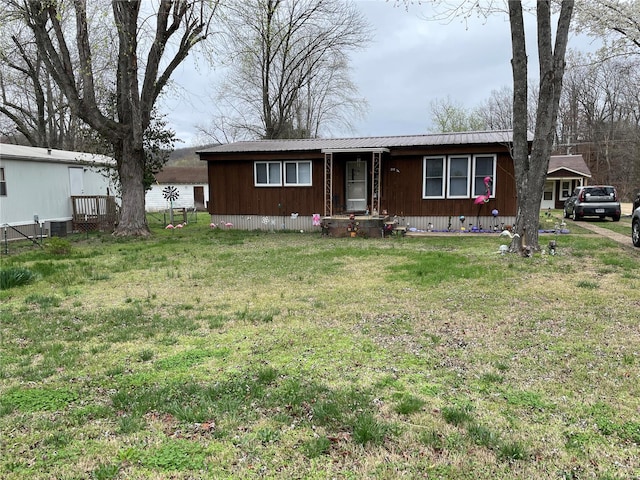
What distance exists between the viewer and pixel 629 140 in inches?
1465

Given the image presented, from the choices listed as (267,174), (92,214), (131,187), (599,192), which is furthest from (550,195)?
(92,214)

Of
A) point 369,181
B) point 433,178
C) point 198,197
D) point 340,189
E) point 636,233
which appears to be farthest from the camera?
point 198,197

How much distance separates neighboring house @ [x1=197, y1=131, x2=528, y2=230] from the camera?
47.1ft

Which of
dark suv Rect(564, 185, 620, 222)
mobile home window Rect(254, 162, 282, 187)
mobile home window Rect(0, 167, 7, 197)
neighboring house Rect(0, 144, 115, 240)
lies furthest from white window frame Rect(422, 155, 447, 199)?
mobile home window Rect(0, 167, 7, 197)

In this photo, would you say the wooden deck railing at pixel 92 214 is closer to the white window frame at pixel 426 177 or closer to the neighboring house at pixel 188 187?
the white window frame at pixel 426 177

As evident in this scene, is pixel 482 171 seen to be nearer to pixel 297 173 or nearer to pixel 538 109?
pixel 538 109

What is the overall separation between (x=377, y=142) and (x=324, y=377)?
13.1 m

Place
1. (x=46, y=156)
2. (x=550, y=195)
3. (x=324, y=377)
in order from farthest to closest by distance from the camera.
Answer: (x=550, y=195) → (x=46, y=156) → (x=324, y=377)

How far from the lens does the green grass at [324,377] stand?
99.6 inches

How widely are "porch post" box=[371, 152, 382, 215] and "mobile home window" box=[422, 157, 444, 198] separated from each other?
1573mm

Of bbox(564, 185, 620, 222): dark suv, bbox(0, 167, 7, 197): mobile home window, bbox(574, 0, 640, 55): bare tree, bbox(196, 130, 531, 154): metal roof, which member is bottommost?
bbox(564, 185, 620, 222): dark suv

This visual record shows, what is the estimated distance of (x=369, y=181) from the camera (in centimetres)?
1565

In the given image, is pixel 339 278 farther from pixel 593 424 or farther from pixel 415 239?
pixel 415 239

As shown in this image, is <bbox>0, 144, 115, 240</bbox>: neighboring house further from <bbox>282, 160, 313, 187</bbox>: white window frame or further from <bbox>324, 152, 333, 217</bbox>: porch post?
<bbox>324, 152, 333, 217</bbox>: porch post
